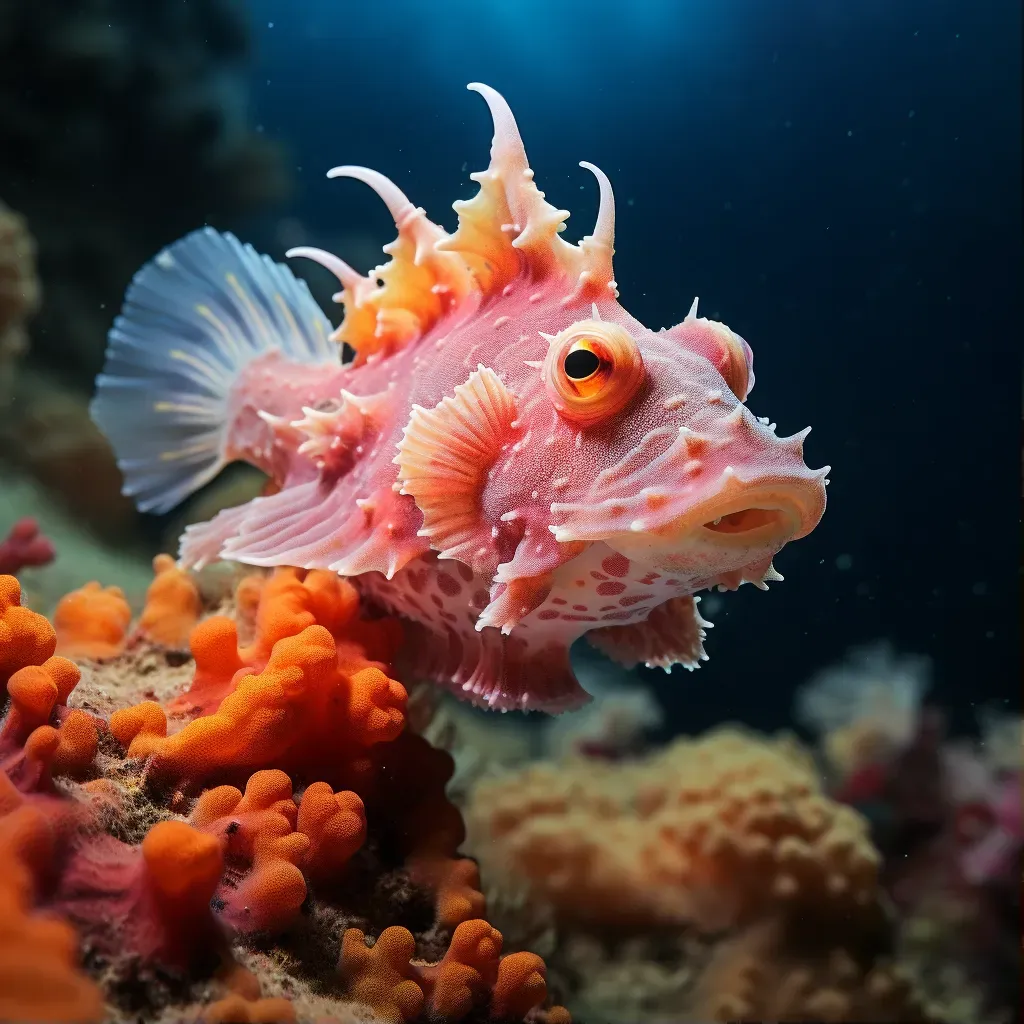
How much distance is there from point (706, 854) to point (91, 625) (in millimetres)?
2477

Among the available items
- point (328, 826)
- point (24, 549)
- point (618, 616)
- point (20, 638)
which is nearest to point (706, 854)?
point (618, 616)

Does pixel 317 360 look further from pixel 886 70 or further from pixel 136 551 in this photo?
pixel 886 70

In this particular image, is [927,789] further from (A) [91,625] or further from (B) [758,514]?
(A) [91,625]

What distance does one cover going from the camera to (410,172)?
2.71 meters

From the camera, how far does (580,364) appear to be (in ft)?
5.63

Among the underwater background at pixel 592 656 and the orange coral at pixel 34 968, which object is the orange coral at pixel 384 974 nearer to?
the underwater background at pixel 592 656

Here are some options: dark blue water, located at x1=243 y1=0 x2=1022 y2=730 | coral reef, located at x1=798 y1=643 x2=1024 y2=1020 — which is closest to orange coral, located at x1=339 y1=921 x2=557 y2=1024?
dark blue water, located at x1=243 y1=0 x2=1022 y2=730

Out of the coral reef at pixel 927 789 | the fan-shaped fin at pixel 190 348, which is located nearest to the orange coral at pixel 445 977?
the fan-shaped fin at pixel 190 348

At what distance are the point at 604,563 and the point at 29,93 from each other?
4.52 metres

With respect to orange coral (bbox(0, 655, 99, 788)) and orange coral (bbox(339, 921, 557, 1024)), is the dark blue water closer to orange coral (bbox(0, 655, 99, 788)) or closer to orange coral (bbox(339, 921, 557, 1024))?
orange coral (bbox(0, 655, 99, 788))

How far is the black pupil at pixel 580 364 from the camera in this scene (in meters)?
1.69

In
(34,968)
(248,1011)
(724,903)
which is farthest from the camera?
(724,903)

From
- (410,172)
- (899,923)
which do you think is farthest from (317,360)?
(899,923)

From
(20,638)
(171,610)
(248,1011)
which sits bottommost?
(248,1011)
